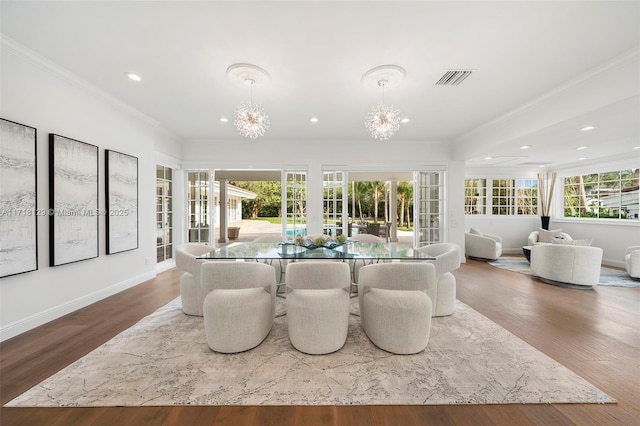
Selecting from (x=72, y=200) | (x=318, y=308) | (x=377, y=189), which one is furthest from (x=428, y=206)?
(x=377, y=189)

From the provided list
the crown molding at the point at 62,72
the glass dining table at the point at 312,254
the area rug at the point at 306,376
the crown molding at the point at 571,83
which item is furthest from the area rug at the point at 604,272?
the crown molding at the point at 62,72

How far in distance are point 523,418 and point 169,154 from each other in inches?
249

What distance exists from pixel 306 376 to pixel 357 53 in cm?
297

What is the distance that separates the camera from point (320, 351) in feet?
7.33

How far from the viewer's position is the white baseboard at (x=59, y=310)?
8.29 feet

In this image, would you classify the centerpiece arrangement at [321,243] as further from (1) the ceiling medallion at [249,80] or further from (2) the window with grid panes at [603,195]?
(2) the window with grid panes at [603,195]

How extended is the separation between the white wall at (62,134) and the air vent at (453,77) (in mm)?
4488

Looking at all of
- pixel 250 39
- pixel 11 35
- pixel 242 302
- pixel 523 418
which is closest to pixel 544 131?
pixel 523 418

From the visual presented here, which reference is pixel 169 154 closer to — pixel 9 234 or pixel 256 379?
pixel 9 234

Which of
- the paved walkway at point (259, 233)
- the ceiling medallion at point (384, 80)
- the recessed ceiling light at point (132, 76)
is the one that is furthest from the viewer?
the paved walkway at point (259, 233)

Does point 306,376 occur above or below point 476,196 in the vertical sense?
below

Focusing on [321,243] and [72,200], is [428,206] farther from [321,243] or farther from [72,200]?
[72,200]

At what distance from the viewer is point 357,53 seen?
2568mm

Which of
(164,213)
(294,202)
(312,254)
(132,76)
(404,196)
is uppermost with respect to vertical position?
(132,76)
